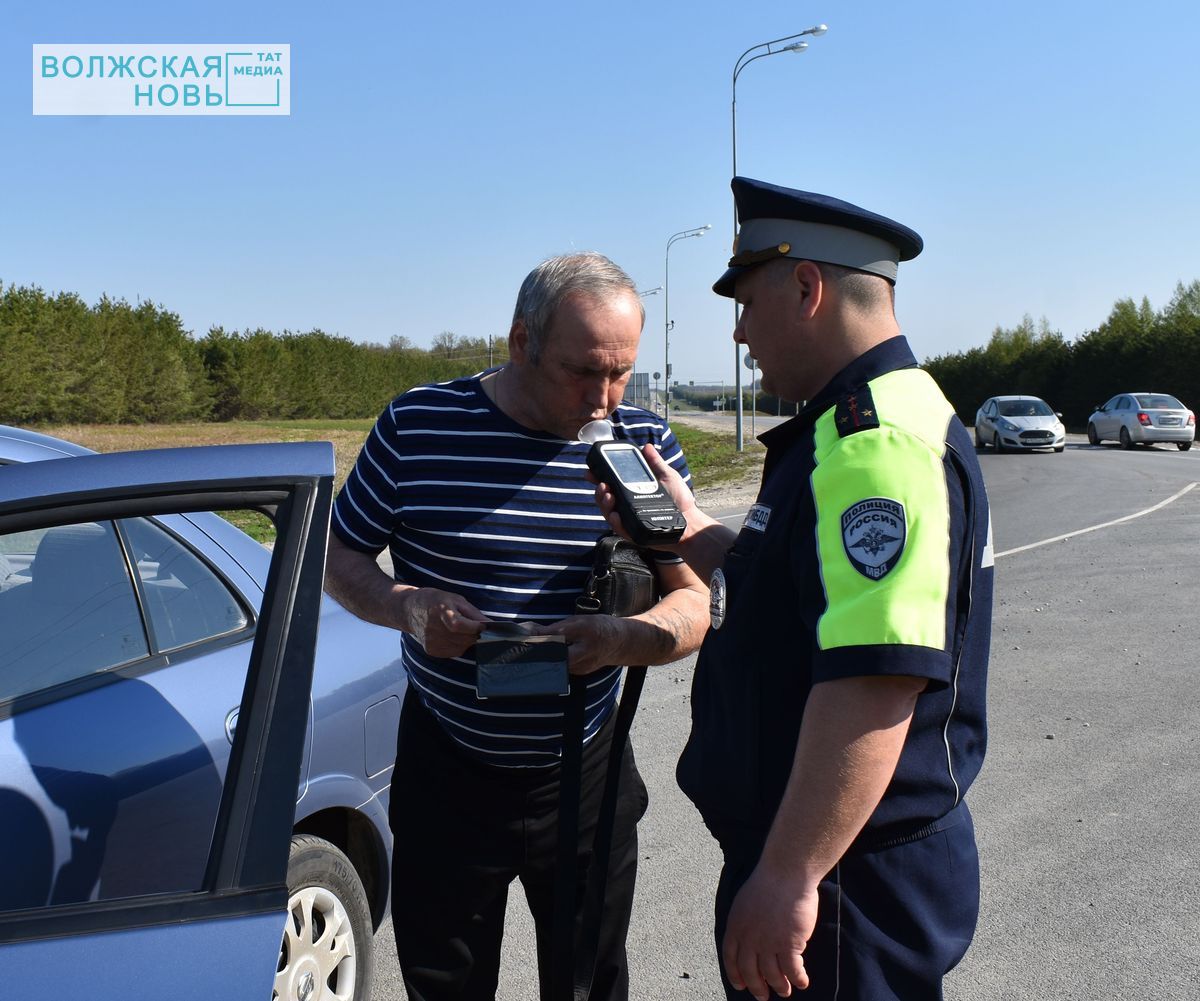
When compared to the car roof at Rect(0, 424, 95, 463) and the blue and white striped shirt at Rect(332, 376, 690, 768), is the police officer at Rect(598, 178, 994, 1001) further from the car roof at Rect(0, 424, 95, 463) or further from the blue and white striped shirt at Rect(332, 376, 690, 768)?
the car roof at Rect(0, 424, 95, 463)

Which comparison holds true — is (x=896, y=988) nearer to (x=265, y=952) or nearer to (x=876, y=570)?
(x=876, y=570)

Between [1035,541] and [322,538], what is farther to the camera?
[1035,541]

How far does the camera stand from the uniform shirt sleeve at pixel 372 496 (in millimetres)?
2289

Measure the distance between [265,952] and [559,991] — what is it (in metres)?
0.95

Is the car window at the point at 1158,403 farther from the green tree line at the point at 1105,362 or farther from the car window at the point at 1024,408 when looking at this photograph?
the green tree line at the point at 1105,362

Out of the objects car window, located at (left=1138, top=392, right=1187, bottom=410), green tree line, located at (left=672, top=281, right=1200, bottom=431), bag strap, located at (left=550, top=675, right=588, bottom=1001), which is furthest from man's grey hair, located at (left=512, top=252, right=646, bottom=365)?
green tree line, located at (left=672, top=281, right=1200, bottom=431)

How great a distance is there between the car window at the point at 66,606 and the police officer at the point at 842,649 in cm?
117

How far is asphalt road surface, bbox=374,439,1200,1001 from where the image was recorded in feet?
10.2

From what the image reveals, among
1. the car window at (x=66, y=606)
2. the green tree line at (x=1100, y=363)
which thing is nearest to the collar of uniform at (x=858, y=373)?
the car window at (x=66, y=606)

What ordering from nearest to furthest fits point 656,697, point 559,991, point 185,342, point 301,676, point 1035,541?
1. point 301,676
2. point 559,991
3. point 656,697
4. point 1035,541
5. point 185,342

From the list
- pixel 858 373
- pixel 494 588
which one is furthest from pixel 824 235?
pixel 494 588

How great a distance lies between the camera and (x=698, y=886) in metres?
3.70

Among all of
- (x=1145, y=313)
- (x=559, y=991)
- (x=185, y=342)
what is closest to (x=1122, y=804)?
(x=559, y=991)

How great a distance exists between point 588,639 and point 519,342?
0.61 metres
